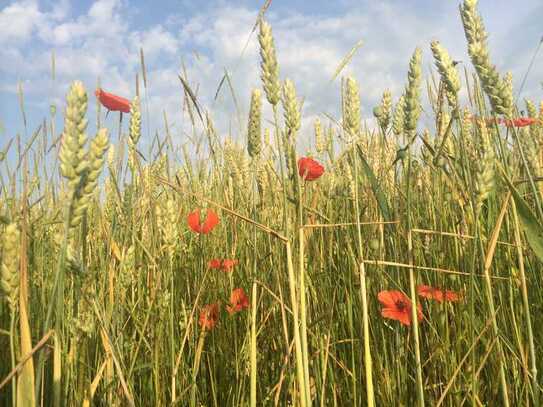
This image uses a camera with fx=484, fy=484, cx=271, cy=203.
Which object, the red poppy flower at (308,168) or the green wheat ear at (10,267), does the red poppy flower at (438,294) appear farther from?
the green wheat ear at (10,267)

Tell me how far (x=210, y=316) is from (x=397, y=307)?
0.46 meters

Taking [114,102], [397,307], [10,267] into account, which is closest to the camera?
→ [10,267]

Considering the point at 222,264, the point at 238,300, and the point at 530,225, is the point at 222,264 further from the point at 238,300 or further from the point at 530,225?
the point at 530,225

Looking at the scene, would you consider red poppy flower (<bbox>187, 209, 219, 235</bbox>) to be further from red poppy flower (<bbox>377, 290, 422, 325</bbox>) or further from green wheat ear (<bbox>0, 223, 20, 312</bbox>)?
green wheat ear (<bbox>0, 223, 20, 312</bbox>)

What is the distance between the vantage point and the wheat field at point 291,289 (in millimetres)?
734

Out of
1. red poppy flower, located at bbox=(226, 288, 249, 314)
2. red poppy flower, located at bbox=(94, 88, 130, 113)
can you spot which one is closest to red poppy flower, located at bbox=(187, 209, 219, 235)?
red poppy flower, located at bbox=(226, 288, 249, 314)

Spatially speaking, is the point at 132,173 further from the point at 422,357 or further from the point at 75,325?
the point at 422,357

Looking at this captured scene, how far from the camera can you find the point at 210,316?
47.9 inches

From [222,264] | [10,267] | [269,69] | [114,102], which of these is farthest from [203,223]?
[10,267]

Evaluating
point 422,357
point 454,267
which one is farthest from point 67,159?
point 454,267

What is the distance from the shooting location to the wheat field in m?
0.73

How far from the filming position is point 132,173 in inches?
52.9

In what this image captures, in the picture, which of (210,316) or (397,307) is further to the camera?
(210,316)

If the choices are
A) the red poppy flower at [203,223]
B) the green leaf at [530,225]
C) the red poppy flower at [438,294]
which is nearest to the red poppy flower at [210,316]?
the red poppy flower at [203,223]
